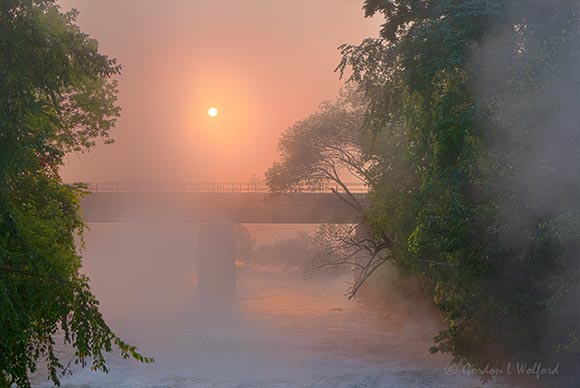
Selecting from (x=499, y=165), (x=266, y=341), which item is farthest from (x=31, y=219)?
(x=266, y=341)

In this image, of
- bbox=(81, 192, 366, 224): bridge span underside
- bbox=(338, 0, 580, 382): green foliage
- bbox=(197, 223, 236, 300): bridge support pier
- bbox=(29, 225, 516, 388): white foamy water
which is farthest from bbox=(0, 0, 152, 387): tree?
bbox=(197, 223, 236, 300): bridge support pier

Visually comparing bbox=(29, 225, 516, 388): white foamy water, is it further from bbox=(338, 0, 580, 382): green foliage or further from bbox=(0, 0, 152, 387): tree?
bbox=(0, 0, 152, 387): tree

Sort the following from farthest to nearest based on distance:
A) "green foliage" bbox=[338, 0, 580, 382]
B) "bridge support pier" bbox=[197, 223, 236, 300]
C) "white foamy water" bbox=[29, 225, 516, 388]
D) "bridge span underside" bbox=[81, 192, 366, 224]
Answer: "bridge support pier" bbox=[197, 223, 236, 300]
"bridge span underside" bbox=[81, 192, 366, 224]
"white foamy water" bbox=[29, 225, 516, 388]
"green foliage" bbox=[338, 0, 580, 382]

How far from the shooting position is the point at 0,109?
15836 mm

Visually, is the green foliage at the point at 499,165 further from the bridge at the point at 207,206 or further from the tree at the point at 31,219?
the bridge at the point at 207,206

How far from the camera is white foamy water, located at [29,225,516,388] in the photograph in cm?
3006

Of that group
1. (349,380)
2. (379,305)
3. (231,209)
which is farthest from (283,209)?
(349,380)

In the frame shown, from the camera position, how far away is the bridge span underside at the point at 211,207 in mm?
59625

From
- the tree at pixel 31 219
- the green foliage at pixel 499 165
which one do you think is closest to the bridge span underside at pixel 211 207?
the green foliage at pixel 499 165

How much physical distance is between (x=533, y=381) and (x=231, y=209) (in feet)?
136

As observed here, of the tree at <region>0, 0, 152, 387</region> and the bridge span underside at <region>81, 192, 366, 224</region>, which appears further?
the bridge span underside at <region>81, 192, 366, 224</region>

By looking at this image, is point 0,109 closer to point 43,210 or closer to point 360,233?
point 43,210

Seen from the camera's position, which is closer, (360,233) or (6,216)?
(6,216)

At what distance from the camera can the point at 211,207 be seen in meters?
63.5
